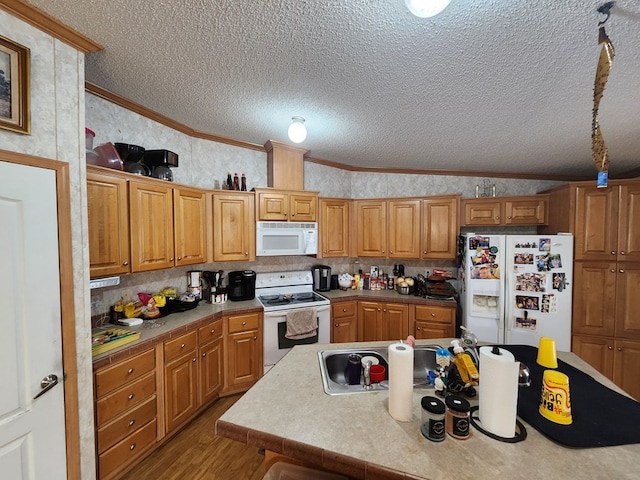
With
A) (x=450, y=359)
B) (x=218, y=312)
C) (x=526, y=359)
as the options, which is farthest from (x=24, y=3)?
(x=526, y=359)

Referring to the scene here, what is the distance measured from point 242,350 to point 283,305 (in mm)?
579

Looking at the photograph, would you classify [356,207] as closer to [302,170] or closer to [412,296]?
[302,170]

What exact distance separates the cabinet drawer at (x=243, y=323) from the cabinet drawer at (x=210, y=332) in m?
0.11

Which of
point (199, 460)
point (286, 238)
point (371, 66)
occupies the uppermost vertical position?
point (371, 66)


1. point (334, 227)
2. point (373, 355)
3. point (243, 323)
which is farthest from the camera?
point (334, 227)

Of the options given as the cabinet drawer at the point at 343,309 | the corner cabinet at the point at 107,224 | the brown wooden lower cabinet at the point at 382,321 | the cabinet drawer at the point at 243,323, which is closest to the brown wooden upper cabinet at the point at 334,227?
the cabinet drawer at the point at 343,309

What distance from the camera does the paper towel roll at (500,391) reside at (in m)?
0.94

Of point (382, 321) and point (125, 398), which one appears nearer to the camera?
Answer: point (125, 398)

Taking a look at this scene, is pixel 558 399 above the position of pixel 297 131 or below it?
below

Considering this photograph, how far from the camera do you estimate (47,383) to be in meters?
1.24

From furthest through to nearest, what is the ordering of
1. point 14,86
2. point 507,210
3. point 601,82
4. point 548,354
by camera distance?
point 507,210 → point 548,354 → point 14,86 → point 601,82

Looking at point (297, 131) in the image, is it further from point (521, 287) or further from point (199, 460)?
point (521, 287)

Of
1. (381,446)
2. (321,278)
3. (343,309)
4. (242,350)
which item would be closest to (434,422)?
(381,446)

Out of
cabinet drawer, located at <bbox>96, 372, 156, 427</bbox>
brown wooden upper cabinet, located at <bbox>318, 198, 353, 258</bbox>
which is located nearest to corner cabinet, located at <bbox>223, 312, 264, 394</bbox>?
cabinet drawer, located at <bbox>96, 372, 156, 427</bbox>
